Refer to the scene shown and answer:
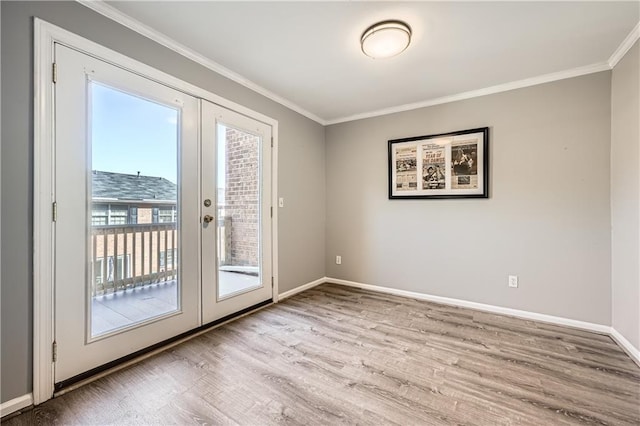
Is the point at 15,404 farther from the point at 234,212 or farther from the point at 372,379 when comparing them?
the point at 372,379

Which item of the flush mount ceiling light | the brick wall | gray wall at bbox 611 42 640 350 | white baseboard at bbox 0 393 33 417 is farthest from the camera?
the brick wall

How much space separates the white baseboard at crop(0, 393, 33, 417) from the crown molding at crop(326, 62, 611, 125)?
12.8ft

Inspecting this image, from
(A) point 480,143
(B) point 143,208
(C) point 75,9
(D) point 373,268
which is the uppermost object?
(C) point 75,9

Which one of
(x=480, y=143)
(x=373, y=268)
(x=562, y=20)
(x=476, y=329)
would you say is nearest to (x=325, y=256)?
(x=373, y=268)

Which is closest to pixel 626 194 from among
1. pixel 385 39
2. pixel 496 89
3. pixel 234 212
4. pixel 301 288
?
pixel 496 89

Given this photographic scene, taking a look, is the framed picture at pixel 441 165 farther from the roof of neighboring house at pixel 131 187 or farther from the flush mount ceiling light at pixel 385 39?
the roof of neighboring house at pixel 131 187

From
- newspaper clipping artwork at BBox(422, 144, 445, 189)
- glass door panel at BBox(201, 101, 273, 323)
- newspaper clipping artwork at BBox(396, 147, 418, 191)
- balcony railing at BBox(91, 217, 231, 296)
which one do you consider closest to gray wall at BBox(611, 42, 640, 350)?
newspaper clipping artwork at BBox(422, 144, 445, 189)

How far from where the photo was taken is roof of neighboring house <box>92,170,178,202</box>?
6.02 feet

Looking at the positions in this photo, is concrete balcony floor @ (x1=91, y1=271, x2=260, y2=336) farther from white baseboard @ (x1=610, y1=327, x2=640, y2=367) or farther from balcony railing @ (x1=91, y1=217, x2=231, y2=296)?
white baseboard @ (x1=610, y1=327, x2=640, y2=367)

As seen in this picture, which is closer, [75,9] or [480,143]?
[75,9]

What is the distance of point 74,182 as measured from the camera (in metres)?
1.68

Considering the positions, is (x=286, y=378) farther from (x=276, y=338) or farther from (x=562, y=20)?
(x=562, y=20)

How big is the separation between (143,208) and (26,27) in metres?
1.18

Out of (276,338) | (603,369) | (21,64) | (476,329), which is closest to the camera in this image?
(21,64)
